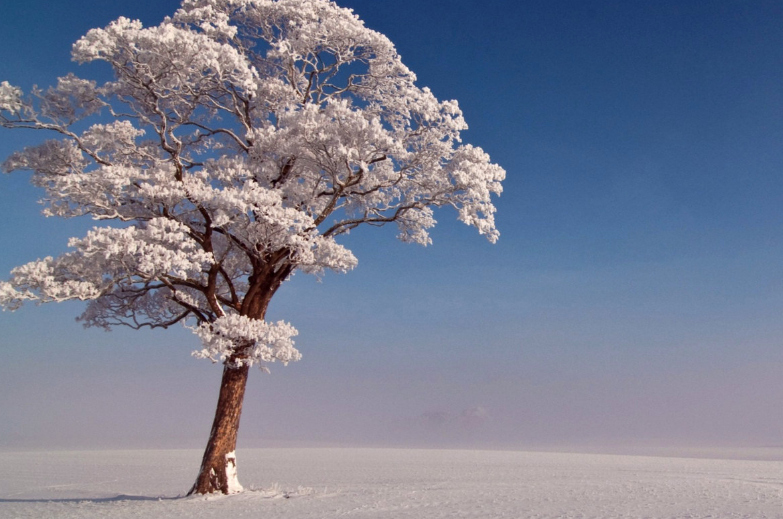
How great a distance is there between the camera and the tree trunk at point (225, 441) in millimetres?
15273

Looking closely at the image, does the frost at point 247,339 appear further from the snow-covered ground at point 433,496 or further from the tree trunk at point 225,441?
the snow-covered ground at point 433,496

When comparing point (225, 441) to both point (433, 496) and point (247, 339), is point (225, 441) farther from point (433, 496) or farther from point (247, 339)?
point (433, 496)

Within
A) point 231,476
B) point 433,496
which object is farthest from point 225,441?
point 433,496

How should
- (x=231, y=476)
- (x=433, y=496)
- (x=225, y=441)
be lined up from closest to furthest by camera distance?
(x=433, y=496)
(x=231, y=476)
(x=225, y=441)

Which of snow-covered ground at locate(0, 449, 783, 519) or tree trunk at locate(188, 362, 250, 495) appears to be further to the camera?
tree trunk at locate(188, 362, 250, 495)

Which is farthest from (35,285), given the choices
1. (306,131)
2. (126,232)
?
(306,131)

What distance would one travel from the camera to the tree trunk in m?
15.3

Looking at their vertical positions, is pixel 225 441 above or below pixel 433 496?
above

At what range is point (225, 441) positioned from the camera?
15.5 m

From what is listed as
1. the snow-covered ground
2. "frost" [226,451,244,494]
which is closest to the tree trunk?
"frost" [226,451,244,494]

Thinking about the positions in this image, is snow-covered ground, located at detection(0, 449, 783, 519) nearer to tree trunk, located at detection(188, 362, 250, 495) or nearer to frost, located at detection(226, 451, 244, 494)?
frost, located at detection(226, 451, 244, 494)

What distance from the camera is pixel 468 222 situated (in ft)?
52.2

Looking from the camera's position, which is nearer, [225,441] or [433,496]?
[433,496]

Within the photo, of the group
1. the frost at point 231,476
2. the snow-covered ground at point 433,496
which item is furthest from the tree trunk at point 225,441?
the snow-covered ground at point 433,496
